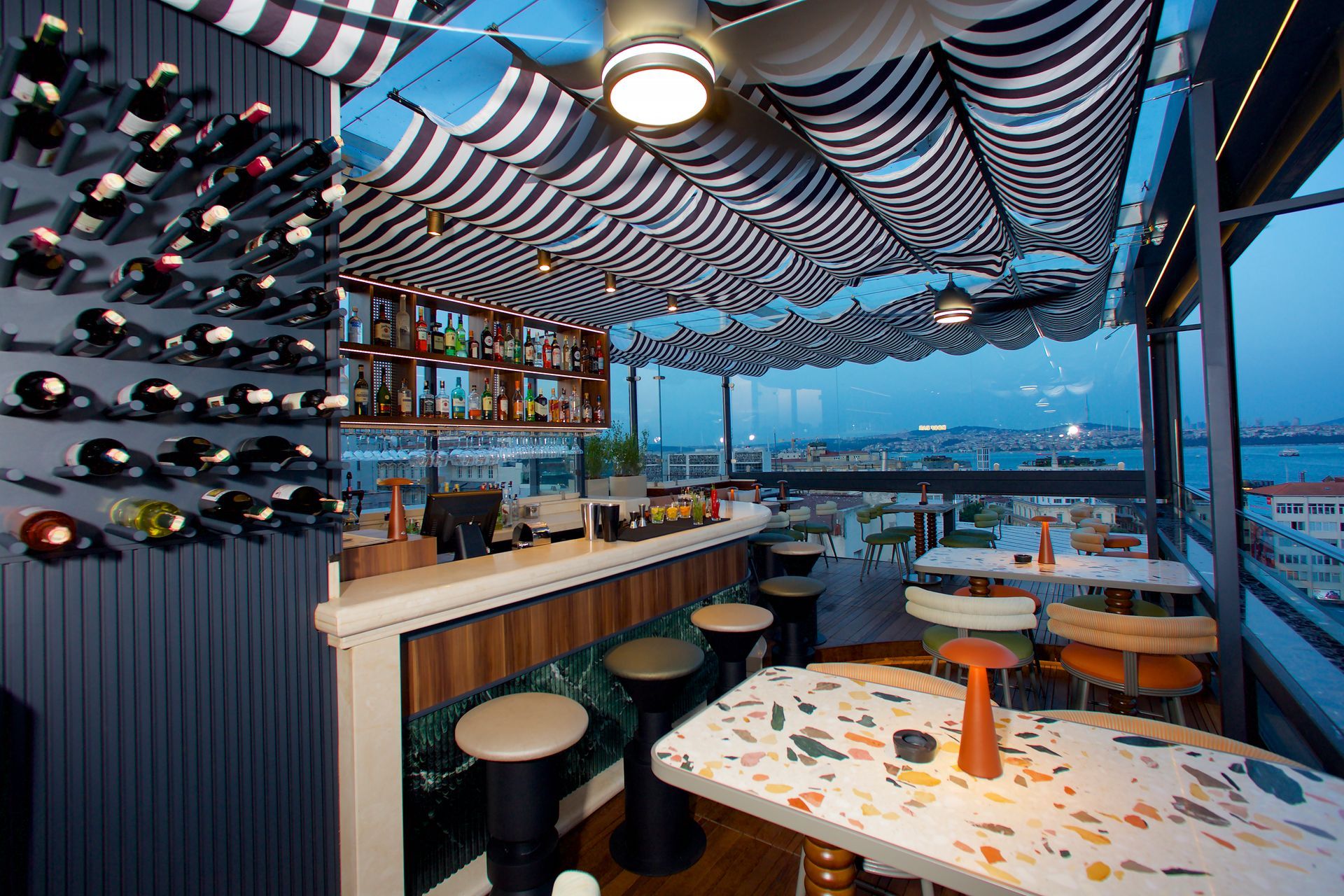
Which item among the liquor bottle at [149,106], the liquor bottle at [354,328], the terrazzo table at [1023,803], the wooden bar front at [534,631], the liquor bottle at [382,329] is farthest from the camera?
the liquor bottle at [382,329]

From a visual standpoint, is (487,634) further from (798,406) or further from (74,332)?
(798,406)

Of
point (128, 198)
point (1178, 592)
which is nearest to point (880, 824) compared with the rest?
point (128, 198)

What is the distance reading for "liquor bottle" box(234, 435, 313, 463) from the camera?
5.49ft

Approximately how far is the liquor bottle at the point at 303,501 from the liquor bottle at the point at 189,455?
0.18 m

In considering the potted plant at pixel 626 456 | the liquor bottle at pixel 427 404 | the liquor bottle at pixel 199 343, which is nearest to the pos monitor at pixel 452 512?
the liquor bottle at pixel 199 343

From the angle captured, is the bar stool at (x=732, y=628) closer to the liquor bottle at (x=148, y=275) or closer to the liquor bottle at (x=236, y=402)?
the liquor bottle at (x=236, y=402)

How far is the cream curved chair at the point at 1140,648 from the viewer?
2.60m

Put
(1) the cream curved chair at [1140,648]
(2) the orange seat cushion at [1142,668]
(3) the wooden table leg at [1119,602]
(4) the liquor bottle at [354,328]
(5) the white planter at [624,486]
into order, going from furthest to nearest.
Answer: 1. (5) the white planter at [624,486]
2. (4) the liquor bottle at [354,328]
3. (3) the wooden table leg at [1119,602]
4. (2) the orange seat cushion at [1142,668]
5. (1) the cream curved chair at [1140,648]

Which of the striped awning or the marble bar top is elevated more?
the striped awning

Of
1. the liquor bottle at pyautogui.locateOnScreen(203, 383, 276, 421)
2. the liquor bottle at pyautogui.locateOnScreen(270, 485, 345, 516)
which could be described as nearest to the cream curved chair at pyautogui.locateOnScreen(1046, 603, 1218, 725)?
the liquor bottle at pyautogui.locateOnScreen(270, 485, 345, 516)

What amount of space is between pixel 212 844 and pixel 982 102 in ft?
12.3

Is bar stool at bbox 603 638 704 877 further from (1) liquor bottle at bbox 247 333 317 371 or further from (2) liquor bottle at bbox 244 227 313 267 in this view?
(2) liquor bottle at bbox 244 227 313 267

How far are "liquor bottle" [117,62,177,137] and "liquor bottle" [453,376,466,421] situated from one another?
3686mm

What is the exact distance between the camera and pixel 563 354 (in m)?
6.15
